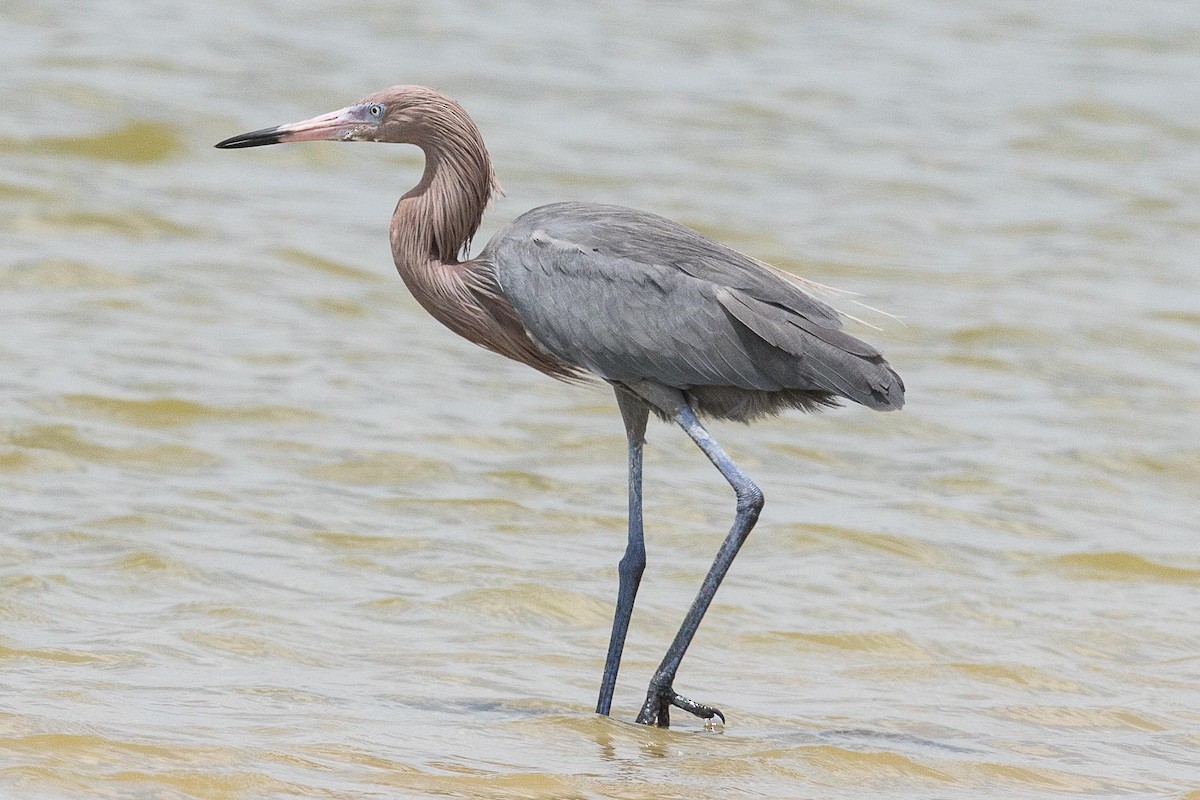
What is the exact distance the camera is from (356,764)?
6.38 m

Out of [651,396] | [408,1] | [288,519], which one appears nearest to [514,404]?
[288,519]

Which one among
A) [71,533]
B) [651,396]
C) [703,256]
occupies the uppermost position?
[703,256]

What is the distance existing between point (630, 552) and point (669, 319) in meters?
1.03

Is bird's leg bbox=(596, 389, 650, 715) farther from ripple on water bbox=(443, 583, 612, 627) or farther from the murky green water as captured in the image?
ripple on water bbox=(443, 583, 612, 627)

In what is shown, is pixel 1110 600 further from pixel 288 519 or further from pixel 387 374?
pixel 387 374

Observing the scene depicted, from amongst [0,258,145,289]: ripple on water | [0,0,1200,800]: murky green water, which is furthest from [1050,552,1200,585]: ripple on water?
[0,258,145,289]: ripple on water

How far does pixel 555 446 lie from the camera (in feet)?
38.2

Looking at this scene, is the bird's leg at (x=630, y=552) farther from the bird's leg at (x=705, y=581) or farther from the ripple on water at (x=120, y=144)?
the ripple on water at (x=120, y=144)

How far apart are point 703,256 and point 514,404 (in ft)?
17.2

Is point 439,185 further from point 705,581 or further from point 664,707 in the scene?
Answer: point 664,707

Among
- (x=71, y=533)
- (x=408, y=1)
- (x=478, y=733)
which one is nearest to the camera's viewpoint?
(x=478, y=733)

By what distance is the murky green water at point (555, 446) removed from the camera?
A: 709cm

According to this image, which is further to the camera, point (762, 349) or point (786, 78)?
point (786, 78)

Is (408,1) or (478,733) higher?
(408,1)
